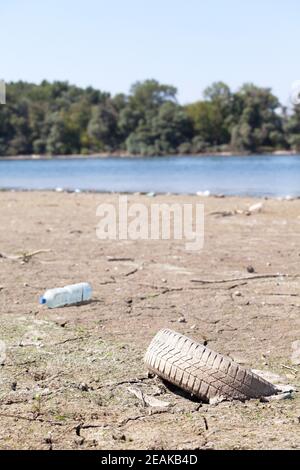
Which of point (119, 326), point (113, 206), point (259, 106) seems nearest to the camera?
point (119, 326)

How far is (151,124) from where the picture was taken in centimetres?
7856

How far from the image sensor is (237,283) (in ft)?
22.2

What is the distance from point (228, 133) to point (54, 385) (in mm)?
75633

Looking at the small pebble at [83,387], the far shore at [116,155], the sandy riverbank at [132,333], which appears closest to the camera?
the sandy riverbank at [132,333]

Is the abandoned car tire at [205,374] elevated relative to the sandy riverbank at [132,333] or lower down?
elevated

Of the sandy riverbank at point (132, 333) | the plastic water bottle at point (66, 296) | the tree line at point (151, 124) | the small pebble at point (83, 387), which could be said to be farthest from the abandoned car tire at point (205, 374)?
the tree line at point (151, 124)

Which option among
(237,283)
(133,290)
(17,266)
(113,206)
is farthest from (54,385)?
(113,206)

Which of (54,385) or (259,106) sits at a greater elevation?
(259,106)

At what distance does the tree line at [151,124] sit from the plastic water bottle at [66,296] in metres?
63.2

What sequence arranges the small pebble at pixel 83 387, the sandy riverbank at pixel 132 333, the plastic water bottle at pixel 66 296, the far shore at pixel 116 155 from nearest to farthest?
the sandy riverbank at pixel 132 333 < the small pebble at pixel 83 387 < the plastic water bottle at pixel 66 296 < the far shore at pixel 116 155

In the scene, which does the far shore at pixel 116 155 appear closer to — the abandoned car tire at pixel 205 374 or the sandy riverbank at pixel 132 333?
the sandy riverbank at pixel 132 333

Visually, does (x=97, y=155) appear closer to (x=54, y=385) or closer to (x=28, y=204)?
(x=28, y=204)

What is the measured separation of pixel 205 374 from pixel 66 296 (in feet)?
8.26

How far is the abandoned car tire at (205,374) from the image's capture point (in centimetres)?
368
